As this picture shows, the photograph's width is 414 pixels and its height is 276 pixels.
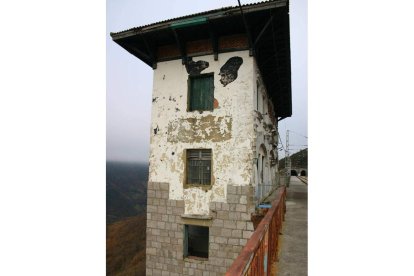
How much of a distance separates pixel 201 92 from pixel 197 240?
337 cm

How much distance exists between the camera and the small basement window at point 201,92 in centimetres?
548

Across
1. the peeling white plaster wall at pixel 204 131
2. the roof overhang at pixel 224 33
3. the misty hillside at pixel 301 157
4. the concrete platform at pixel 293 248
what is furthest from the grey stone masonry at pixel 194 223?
the roof overhang at pixel 224 33

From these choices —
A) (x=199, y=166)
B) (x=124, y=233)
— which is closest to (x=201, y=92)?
(x=199, y=166)

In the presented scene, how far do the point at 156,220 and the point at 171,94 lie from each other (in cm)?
292

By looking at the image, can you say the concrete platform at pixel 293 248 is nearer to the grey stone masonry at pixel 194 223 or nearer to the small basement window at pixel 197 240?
the grey stone masonry at pixel 194 223

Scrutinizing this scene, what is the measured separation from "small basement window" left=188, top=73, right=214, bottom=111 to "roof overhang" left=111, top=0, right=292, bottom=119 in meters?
0.52

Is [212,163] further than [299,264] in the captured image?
Yes

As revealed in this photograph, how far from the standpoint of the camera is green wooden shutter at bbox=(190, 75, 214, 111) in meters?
5.48

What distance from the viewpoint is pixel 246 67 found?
514 cm

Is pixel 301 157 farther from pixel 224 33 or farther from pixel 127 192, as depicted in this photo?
pixel 127 192

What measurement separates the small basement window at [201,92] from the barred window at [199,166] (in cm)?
99

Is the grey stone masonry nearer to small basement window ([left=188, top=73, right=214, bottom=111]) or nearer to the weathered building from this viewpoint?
the weathered building

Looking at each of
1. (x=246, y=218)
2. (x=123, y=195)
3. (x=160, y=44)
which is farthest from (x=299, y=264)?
(x=123, y=195)
